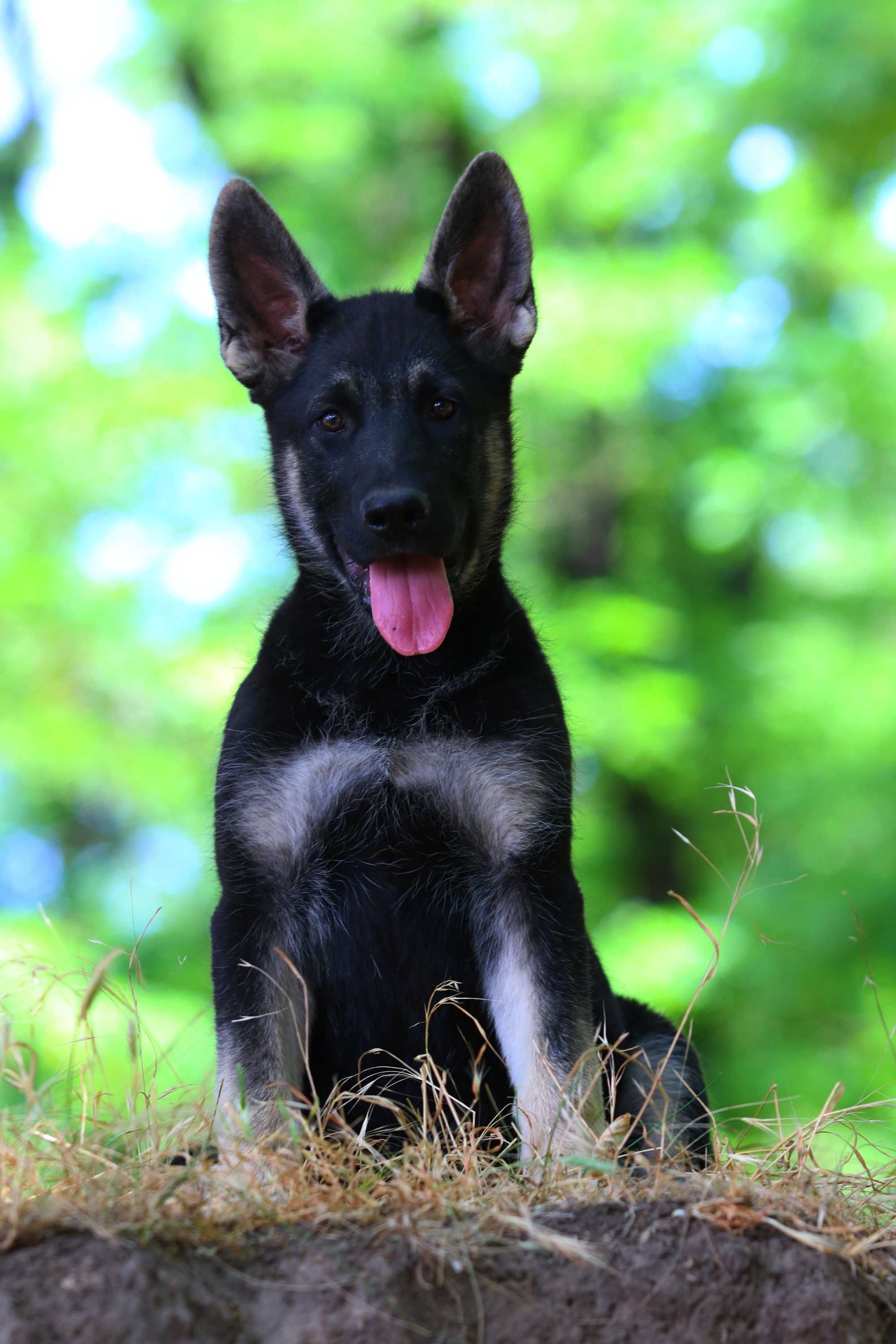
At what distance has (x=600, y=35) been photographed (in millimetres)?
10781

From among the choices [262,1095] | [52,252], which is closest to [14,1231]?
[262,1095]

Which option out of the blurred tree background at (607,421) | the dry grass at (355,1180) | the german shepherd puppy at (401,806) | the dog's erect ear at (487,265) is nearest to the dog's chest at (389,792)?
the german shepherd puppy at (401,806)

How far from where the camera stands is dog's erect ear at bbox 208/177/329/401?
13.7 ft

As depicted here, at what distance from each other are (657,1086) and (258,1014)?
1.10m

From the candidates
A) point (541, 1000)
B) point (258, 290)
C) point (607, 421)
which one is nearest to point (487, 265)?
point (258, 290)

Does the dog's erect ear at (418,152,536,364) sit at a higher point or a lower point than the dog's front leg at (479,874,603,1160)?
higher

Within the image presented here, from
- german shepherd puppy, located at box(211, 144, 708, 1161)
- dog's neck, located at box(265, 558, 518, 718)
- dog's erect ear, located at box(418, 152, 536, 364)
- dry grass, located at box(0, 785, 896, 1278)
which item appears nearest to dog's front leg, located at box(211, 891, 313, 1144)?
german shepherd puppy, located at box(211, 144, 708, 1161)

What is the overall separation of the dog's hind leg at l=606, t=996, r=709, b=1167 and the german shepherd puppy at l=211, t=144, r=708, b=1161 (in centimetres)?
4

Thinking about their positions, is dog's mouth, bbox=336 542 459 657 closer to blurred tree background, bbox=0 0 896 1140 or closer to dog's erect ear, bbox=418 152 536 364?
dog's erect ear, bbox=418 152 536 364

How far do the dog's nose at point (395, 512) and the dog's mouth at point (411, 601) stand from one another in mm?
109

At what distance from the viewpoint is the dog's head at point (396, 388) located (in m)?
3.76

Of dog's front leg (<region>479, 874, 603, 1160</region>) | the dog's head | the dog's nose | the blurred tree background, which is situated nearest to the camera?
→ dog's front leg (<region>479, 874, 603, 1160</region>)

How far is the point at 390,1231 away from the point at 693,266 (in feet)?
30.2

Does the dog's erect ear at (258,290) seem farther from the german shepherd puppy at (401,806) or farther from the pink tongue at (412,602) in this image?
the pink tongue at (412,602)
